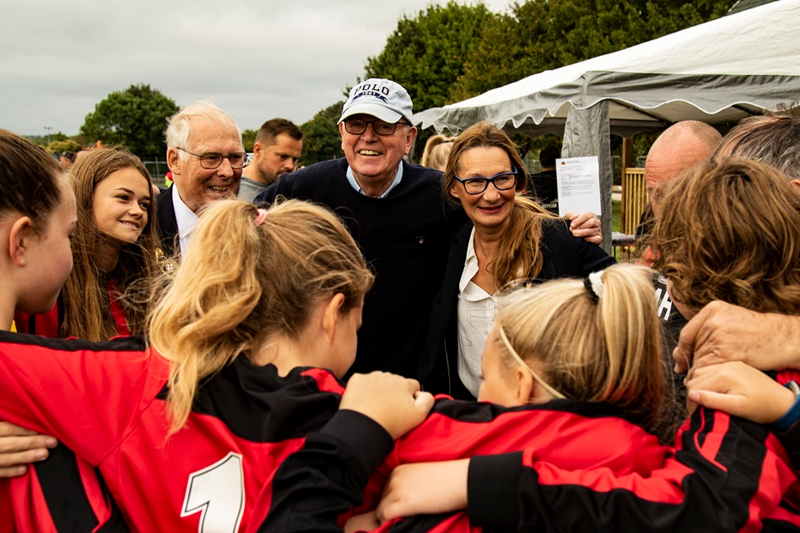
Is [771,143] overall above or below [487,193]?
above

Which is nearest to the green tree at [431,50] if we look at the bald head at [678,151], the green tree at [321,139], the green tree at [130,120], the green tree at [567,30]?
the green tree at [567,30]

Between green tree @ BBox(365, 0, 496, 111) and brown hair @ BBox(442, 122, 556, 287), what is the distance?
34.4 m

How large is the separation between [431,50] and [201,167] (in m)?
36.4

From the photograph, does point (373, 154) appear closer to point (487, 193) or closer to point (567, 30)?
point (487, 193)

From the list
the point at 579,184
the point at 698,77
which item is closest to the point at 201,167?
the point at 579,184

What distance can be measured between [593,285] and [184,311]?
1081 millimetres

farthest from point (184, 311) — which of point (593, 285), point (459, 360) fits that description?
point (459, 360)

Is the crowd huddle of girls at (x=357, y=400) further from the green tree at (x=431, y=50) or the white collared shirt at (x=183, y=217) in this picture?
the green tree at (x=431, y=50)

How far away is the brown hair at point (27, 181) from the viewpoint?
1.55m

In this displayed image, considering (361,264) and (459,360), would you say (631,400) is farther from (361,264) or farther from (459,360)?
(459,360)

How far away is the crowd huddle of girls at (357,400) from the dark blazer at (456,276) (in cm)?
118

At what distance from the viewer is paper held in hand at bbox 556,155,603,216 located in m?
5.64

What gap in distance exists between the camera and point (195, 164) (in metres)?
3.64

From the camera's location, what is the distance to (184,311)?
1.52 meters
